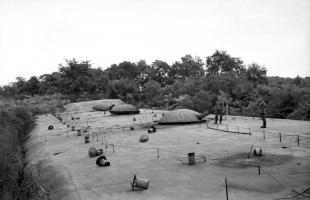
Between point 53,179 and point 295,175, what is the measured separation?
934 cm

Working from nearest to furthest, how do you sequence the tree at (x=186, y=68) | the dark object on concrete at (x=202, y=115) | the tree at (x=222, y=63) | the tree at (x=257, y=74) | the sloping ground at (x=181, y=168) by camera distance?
the sloping ground at (x=181, y=168), the dark object on concrete at (x=202, y=115), the tree at (x=257, y=74), the tree at (x=222, y=63), the tree at (x=186, y=68)

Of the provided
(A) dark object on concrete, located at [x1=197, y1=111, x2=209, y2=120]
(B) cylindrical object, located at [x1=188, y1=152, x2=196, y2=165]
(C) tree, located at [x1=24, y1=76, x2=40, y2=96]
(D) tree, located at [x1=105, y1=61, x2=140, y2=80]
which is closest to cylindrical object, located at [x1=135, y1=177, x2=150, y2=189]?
(B) cylindrical object, located at [x1=188, y1=152, x2=196, y2=165]

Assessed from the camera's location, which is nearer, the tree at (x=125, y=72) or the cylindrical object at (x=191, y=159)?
the cylindrical object at (x=191, y=159)

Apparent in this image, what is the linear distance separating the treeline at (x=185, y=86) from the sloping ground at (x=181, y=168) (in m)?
17.2

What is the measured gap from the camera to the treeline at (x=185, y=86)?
35375mm

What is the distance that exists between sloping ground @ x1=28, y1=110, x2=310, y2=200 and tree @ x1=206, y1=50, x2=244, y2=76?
42.7 meters

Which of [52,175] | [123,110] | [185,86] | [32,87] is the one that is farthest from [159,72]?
[52,175]

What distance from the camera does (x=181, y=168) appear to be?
1145cm

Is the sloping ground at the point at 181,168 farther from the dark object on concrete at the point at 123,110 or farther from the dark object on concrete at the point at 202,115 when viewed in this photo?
the dark object on concrete at the point at 123,110

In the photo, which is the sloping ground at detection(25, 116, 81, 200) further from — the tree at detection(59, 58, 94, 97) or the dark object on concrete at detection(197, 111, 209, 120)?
the tree at detection(59, 58, 94, 97)

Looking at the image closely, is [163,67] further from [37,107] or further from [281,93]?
[281,93]

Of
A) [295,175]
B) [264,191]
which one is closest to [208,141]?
[295,175]

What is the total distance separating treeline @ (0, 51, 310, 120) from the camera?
35.4 m

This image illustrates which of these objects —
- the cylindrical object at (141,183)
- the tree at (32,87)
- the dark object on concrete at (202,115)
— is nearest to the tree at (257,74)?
the dark object on concrete at (202,115)
